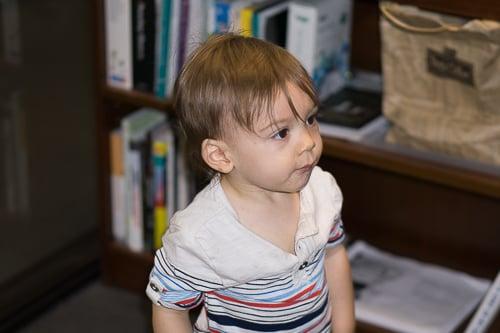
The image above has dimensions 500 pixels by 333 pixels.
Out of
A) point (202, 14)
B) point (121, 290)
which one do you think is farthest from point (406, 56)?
point (121, 290)

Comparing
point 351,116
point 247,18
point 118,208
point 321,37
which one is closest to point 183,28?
point 247,18

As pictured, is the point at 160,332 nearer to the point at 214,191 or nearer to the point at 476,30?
the point at 214,191

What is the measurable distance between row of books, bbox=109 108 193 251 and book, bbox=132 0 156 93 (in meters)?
0.12

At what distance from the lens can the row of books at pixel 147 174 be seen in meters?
2.13

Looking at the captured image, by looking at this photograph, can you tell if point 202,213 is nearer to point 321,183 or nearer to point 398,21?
point 321,183

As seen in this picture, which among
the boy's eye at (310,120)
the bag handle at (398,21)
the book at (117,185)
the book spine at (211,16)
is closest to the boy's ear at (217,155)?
the boy's eye at (310,120)

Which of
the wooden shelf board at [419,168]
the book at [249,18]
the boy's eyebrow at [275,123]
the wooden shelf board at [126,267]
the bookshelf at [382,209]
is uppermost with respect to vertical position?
the boy's eyebrow at [275,123]

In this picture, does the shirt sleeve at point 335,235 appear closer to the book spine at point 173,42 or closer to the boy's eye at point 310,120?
the boy's eye at point 310,120

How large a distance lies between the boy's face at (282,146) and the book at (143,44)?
0.83 metres

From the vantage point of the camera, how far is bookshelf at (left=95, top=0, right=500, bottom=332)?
2.07m

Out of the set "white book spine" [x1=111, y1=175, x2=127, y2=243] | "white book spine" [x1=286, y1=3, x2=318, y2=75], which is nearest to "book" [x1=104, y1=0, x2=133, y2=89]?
"white book spine" [x1=111, y1=175, x2=127, y2=243]

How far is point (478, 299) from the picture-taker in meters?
2.02

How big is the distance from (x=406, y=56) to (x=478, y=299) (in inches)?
22.9

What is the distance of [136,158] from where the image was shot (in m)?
2.15
